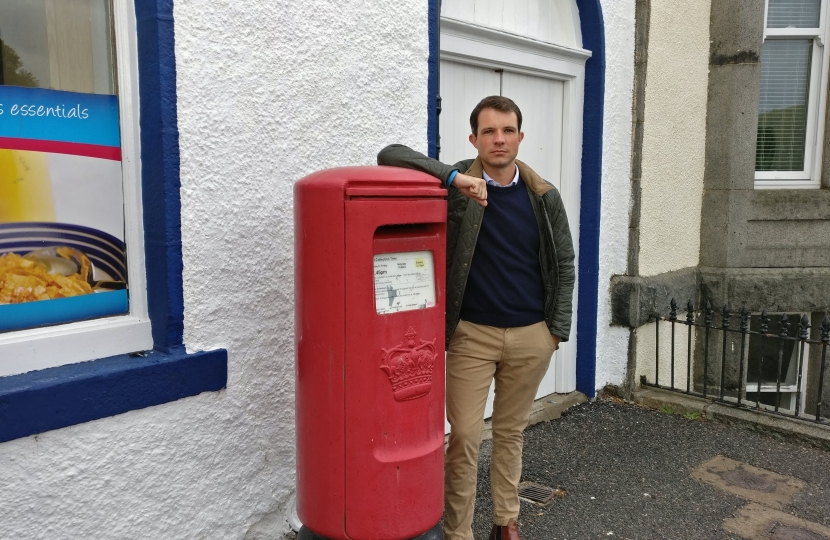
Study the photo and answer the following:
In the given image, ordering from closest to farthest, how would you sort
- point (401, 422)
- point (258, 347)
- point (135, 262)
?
point (401, 422) < point (135, 262) < point (258, 347)

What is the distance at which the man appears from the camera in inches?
115

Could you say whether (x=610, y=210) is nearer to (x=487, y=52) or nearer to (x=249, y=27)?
(x=487, y=52)

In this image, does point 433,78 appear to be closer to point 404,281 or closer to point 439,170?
point 439,170

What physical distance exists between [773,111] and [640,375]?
2.95m

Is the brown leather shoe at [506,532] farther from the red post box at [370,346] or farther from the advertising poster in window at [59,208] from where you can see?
the advertising poster in window at [59,208]

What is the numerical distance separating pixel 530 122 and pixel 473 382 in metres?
2.55

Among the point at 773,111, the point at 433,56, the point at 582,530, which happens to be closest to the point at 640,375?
the point at 582,530

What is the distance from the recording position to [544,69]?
491 cm

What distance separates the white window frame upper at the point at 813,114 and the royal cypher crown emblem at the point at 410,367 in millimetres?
5248

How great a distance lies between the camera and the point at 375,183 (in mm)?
2205

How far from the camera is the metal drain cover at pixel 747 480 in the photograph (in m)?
4.06

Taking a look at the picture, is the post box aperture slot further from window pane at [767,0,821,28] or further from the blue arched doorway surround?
window pane at [767,0,821,28]

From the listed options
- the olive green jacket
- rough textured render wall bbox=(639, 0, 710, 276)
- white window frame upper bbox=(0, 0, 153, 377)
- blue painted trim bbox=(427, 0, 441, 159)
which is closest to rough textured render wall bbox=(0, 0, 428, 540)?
white window frame upper bbox=(0, 0, 153, 377)

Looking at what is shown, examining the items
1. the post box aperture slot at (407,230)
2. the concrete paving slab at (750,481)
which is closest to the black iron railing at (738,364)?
the concrete paving slab at (750,481)
